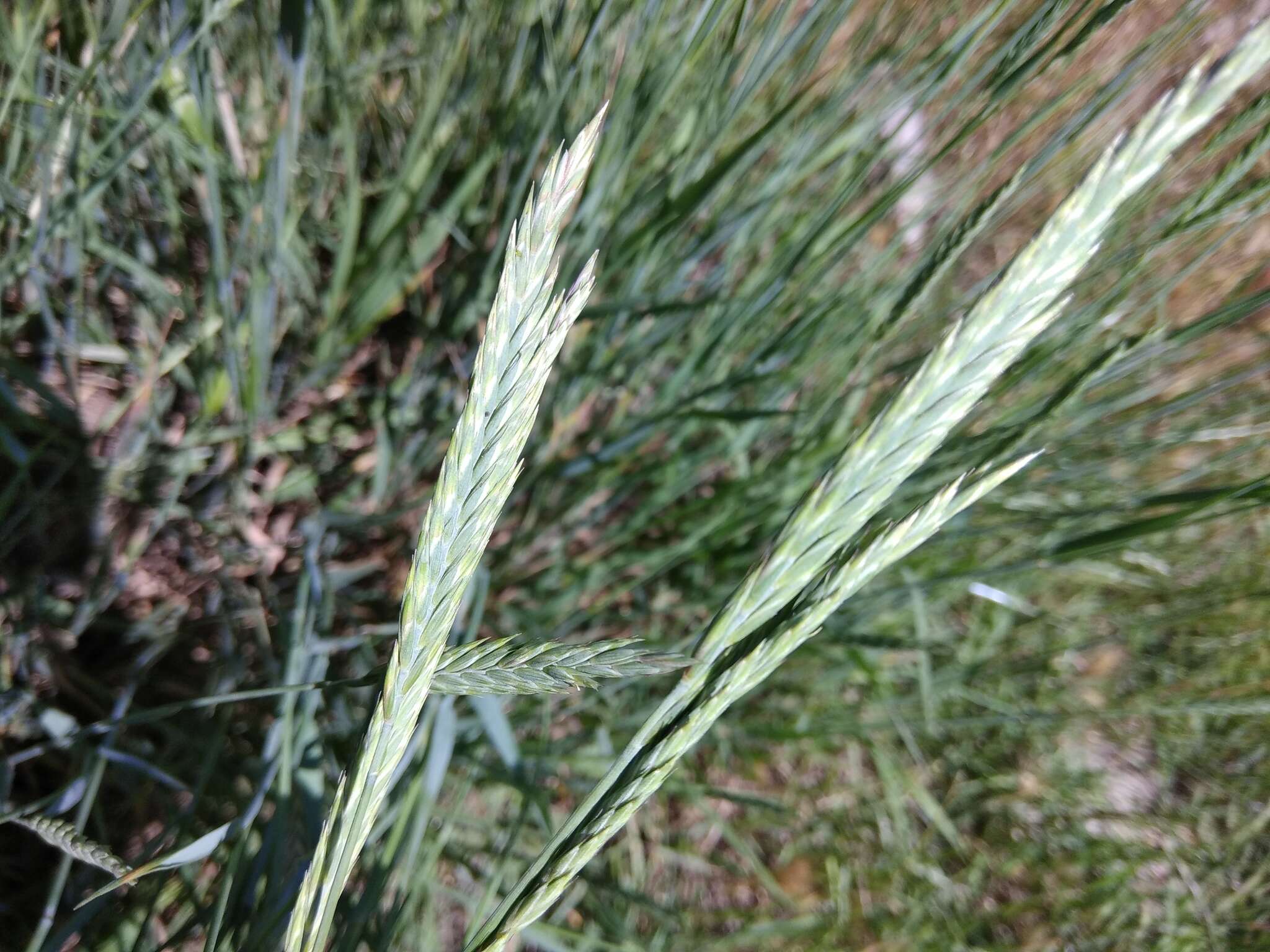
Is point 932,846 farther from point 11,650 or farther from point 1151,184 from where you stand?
point 11,650

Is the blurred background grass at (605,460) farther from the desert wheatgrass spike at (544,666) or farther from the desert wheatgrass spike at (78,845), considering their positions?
the desert wheatgrass spike at (544,666)

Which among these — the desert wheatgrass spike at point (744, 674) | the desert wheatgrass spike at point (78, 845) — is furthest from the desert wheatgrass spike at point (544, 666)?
the desert wheatgrass spike at point (78, 845)

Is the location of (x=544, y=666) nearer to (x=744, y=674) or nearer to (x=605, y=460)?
(x=744, y=674)

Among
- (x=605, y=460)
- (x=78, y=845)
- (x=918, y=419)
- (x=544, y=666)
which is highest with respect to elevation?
(x=605, y=460)

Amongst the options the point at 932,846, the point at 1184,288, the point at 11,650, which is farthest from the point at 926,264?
the point at 1184,288

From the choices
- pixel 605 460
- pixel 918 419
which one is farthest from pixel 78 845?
pixel 605 460

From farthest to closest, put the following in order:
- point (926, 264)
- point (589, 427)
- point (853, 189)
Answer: point (589, 427), point (853, 189), point (926, 264)
